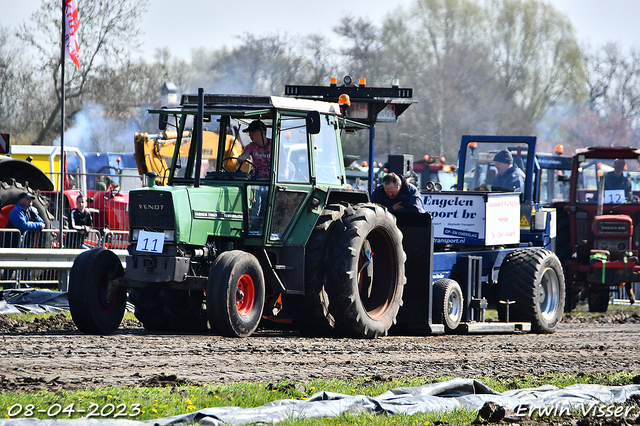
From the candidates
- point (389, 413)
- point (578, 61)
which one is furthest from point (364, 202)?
point (578, 61)

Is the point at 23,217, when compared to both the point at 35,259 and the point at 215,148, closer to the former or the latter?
the point at 35,259

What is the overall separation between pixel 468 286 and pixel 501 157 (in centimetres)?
316

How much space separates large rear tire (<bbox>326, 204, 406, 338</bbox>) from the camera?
8688mm

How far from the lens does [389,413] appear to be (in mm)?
5074

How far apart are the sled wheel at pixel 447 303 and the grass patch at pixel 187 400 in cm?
363

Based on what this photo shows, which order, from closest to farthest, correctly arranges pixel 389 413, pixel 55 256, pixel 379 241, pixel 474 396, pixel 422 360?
pixel 389 413, pixel 474 396, pixel 422 360, pixel 379 241, pixel 55 256

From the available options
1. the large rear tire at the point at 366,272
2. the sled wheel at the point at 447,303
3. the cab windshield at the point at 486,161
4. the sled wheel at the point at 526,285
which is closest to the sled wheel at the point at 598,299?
the cab windshield at the point at 486,161

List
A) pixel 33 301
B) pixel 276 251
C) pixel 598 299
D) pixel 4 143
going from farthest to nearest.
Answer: pixel 598 299 < pixel 4 143 < pixel 33 301 < pixel 276 251

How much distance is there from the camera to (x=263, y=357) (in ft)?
23.5

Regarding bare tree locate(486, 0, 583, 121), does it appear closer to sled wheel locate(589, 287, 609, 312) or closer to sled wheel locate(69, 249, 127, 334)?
sled wheel locate(589, 287, 609, 312)

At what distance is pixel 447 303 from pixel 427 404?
4643 millimetres

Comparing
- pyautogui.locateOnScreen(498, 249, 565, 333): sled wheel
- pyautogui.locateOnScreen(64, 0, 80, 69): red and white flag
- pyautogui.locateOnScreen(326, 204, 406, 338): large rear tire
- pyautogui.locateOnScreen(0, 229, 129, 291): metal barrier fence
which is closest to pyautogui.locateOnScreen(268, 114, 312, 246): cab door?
pyautogui.locateOnScreen(326, 204, 406, 338): large rear tire

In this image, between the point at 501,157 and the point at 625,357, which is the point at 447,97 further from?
the point at 625,357

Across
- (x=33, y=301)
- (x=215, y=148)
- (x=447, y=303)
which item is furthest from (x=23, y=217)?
(x=447, y=303)
